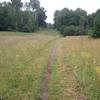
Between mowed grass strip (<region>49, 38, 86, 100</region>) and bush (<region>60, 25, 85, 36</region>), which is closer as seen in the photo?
mowed grass strip (<region>49, 38, 86, 100</region>)

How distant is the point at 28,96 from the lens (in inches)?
353

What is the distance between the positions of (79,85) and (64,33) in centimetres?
6681

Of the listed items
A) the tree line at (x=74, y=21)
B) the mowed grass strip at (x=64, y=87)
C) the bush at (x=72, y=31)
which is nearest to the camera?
the mowed grass strip at (x=64, y=87)

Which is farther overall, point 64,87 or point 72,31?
point 72,31

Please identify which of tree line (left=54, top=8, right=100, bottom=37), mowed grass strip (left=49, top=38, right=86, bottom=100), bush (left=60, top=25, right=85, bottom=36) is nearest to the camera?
mowed grass strip (left=49, top=38, right=86, bottom=100)

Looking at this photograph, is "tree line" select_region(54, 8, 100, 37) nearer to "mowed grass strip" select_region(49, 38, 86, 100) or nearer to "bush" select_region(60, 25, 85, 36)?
"bush" select_region(60, 25, 85, 36)

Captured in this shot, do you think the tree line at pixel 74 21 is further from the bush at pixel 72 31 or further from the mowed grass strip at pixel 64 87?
the mowed grass strip at pixel 64 87

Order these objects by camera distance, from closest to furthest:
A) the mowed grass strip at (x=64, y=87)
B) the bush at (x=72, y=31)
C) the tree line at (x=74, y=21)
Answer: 1. the mowed grass strip at (x=64, y=87)
2. the bush at (x=72, y=31)
3. the tree line at (x=74, y=21)

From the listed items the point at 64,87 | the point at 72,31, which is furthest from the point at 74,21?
the point at 64,87

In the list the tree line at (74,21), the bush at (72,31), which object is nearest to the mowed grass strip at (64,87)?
the bush at (72,31)

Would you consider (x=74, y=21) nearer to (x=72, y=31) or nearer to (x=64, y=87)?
(x=72, y=31)

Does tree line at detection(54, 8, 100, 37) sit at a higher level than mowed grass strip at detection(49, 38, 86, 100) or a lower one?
higher

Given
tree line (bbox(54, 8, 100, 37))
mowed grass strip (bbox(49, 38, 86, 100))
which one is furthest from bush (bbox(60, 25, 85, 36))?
mowed grass strip (bbox(49, 38, 86, 100))

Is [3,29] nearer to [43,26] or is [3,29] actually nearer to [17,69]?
[43,26]
